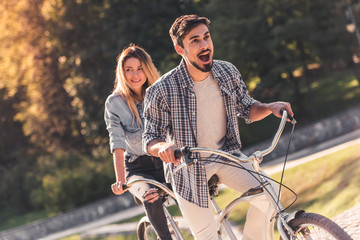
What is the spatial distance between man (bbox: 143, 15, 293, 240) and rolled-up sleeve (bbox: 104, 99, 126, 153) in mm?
1085

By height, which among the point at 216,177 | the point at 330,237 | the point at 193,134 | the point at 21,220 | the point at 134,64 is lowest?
the point at 21,220

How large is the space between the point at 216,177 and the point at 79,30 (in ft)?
80.4

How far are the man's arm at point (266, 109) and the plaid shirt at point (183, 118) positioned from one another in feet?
0.48

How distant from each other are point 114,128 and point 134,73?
531mm

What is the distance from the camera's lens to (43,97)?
29.3 metres

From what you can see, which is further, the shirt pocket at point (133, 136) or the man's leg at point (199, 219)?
the shirt pocket at point (133, 136)

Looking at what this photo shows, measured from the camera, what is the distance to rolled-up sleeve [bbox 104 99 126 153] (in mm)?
4598

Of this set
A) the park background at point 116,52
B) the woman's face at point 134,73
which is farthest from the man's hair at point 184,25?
the park background at point 116,52

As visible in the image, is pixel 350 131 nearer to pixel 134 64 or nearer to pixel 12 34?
pixel 134 64

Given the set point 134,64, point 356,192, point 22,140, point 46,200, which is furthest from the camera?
point 22,140

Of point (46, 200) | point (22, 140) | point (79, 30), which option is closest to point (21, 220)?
point (46, 200)

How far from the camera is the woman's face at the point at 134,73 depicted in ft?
15.5

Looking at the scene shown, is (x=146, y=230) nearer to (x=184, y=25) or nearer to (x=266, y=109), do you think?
(x=266, y=109)

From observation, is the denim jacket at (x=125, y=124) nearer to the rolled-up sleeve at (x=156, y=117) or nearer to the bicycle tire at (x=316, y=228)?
the rolled-up sleeve at (x=156, y=117)
